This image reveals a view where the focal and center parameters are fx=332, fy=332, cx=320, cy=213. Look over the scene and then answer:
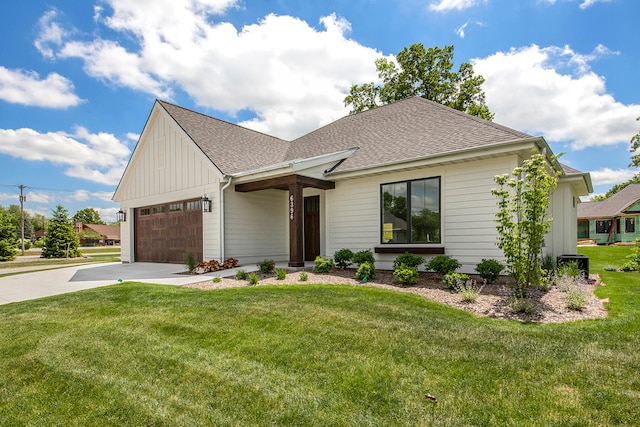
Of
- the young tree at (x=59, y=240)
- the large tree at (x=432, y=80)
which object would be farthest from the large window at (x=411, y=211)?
the young tree at (x=59, y=240)

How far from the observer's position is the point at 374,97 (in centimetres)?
2397

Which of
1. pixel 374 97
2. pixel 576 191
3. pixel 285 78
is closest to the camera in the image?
pixel 576 191

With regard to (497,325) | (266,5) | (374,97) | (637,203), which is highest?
(374,97)

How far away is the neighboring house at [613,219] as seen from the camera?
25219 mm

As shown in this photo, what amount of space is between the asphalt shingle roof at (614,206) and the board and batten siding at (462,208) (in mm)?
25190

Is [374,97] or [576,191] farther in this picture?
[374,97]

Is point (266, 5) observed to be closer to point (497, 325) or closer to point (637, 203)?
point (497, 325)

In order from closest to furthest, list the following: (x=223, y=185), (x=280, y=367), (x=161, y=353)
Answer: (x=280, y=367), (x=161, y=353), (x=223, y=185)

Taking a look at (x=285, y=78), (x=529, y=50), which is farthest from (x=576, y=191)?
(x=285, y=78)

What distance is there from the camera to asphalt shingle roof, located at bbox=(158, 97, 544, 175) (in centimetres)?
895

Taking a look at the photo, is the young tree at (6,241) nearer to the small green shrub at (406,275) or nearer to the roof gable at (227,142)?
the roof gable at (227,142)

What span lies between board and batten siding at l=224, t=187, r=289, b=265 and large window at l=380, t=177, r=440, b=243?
4.86 meters

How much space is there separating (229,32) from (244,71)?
2.17 m

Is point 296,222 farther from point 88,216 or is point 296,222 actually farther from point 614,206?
point 88,216
